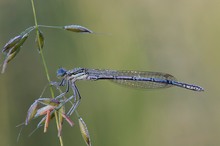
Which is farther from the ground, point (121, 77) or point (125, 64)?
point (125, 64)

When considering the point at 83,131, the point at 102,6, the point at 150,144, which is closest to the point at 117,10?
the point at 102,6

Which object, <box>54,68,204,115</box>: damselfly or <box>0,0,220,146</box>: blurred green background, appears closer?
<box>54,68,204,115</box>: damselfly

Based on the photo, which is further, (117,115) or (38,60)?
(38,60)

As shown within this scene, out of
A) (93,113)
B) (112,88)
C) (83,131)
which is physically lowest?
(83,131)

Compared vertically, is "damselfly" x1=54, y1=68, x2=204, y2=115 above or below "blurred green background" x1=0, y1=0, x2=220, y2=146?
below

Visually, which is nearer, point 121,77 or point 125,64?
point 121,77

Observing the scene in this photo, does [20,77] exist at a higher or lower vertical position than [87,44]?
lower

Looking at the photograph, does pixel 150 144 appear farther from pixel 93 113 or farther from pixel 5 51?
pixel 5 51

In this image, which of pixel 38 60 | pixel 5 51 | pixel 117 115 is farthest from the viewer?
pixel 38 60

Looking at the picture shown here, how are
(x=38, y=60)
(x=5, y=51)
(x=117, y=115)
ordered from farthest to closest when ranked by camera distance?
(x=38, y=60) < (x=117, y=115) < (x=5, y=51)
